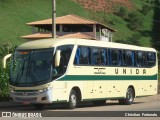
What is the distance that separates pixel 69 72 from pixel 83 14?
94.6 m

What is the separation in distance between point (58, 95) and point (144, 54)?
918cm

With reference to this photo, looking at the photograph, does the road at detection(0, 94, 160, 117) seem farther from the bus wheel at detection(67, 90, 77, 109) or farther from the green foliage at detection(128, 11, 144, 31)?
the green foliage at detection(128, 11, 144, 31)

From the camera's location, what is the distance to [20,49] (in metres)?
24.5

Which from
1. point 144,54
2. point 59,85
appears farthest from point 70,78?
point 144,54

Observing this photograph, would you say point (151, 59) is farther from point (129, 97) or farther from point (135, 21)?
point (135, 21)

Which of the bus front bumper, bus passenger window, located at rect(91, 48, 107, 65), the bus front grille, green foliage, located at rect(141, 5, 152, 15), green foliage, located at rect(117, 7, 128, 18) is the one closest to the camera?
the bus front bumper

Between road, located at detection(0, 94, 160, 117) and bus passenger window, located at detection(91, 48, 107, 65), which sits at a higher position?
bus passenger window, located at detection(91, 48, 107, 65)

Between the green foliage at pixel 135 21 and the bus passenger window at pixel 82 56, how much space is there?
306ft

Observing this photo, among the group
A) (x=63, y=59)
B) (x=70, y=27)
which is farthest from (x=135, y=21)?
(x=63, y=59)

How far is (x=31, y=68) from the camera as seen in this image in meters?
23.6

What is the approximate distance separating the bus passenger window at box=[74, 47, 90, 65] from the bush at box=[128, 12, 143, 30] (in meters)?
93.1

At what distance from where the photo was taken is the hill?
10069 centimetres

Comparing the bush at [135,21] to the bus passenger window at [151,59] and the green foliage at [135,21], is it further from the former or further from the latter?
the bus passenger window at [151,59]

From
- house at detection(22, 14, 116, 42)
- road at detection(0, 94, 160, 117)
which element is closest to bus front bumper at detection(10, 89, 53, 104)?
Result: road at detection(0, 94, 160, 117)
